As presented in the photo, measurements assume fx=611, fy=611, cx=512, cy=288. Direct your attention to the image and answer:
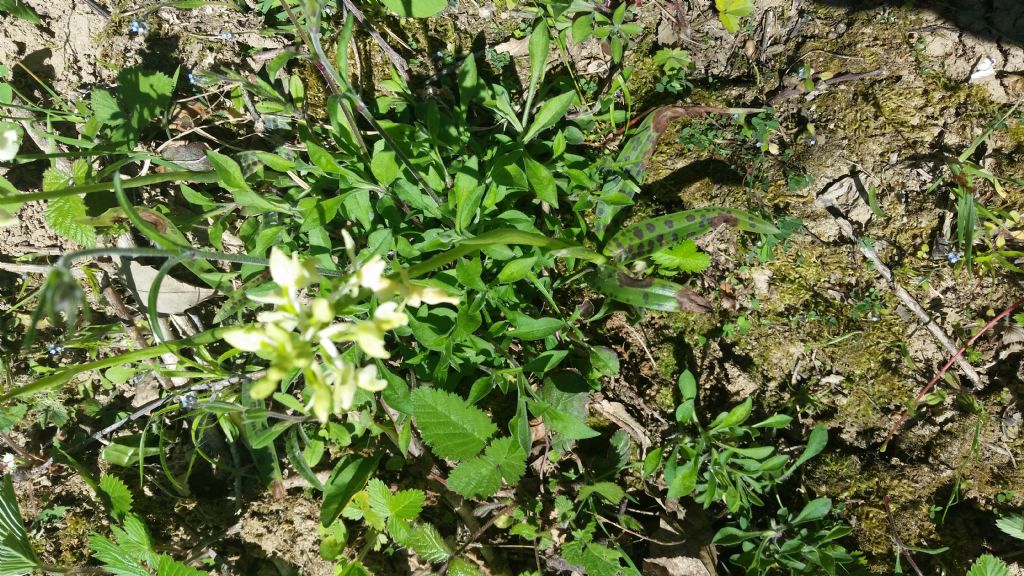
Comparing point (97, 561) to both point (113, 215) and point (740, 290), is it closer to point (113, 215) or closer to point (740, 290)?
point (113, 215)

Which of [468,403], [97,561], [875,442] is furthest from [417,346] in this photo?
[875,442]

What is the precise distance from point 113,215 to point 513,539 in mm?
2281

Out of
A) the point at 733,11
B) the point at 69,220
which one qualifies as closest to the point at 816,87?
the point at 733,11

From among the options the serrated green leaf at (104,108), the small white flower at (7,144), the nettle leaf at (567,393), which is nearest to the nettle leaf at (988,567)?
the nettle leaf at (567,393)

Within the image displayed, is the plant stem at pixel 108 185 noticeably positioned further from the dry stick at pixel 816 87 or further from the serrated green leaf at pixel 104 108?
the dry stick at pixel 816 87

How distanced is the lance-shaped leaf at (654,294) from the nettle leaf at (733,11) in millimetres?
1411

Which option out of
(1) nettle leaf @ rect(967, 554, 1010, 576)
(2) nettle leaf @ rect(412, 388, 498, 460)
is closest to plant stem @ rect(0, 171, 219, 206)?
(2) nettle leaf @ rect(412, 388, 498, 460)

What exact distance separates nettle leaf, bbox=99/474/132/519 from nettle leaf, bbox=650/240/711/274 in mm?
2766

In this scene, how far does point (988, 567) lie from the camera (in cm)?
257

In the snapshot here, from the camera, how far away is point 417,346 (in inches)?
110

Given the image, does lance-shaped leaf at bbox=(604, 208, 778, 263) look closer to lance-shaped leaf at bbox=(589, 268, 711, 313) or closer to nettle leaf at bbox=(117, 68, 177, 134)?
lance-shaped leaf at bbox=(589, 268, 711, 313)

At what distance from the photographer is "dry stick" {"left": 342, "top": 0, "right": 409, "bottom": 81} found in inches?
120

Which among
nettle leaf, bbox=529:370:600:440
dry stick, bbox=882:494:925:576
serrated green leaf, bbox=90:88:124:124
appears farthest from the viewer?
serrated green leaf, bbox=90:88:124:124

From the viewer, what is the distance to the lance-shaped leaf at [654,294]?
8.45 feet
